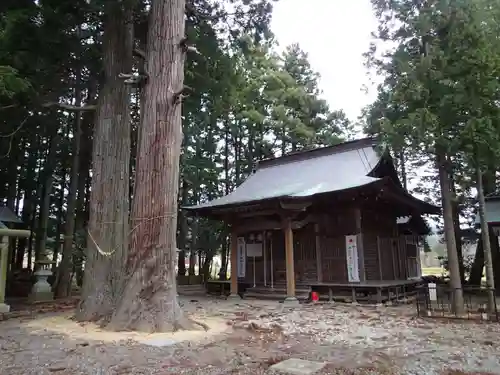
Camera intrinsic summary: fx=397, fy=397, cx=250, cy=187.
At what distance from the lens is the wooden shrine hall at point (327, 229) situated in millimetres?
10977

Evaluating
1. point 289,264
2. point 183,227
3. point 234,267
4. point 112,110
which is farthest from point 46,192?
point 289,264

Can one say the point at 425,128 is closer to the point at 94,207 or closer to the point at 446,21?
A: the point at 446,21

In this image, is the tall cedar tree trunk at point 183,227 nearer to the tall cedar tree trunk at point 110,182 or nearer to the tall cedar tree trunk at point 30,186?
the tall cedar tree trunk at point 30,186

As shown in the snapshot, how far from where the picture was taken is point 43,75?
29.4 ft

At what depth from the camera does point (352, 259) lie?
1124cm

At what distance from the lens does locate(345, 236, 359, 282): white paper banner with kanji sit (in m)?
11.1

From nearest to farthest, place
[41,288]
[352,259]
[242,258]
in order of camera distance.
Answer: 1. [352,259]
2. [41,288]
3. [242,258]

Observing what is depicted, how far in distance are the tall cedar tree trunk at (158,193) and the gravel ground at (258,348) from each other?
19.4 inches

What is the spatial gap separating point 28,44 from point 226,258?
1491 centimetres

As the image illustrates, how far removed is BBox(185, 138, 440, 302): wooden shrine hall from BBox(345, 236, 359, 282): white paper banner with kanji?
1.1 inches

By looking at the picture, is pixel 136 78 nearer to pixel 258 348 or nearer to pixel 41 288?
pixel 258 348

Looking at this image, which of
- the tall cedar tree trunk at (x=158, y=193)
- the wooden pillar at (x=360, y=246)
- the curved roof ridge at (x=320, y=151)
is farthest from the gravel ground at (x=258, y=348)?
the curved roof ridge at (x=320, y=151)

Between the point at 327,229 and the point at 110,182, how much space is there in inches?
263

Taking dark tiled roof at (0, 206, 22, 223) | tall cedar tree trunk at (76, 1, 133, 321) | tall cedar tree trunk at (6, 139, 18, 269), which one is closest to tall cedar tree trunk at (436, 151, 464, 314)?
tall cedar tree trunk at (76, 1, 133, 321)
